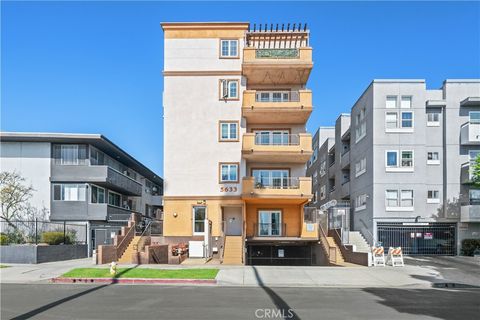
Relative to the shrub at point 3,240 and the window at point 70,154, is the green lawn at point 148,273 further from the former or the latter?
the window at point 70,154

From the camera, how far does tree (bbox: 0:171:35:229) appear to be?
1261 inches

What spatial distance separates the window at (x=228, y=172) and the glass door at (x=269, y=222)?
3222mm

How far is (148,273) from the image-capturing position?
18.4 metres

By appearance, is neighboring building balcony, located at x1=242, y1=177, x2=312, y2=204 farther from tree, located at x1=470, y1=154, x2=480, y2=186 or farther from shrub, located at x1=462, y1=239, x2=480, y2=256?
shrub, located at x1=462, y1=239, x2=480, y2=256

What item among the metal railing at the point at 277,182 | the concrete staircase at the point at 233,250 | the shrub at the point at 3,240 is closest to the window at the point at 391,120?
the metal railing at the point at 277,182

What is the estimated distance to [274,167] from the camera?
32312 mm

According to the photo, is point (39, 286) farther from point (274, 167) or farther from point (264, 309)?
point (274, 167)

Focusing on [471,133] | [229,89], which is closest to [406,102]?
[471,133]

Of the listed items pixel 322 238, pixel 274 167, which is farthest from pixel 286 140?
pixel 322 238

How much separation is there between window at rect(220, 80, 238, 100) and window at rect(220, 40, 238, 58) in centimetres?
186

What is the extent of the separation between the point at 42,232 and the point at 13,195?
5.67 meters

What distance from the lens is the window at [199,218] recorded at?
31.0 meters

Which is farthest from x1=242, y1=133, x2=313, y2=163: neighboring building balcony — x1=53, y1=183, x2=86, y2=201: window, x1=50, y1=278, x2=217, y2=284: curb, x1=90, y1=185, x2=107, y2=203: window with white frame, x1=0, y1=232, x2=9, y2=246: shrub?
x1=0, y1=232, x2=9, y2=246: shrub

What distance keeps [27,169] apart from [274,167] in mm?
18119
